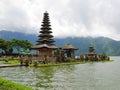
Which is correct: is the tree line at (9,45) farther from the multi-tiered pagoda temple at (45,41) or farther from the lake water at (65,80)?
the lake water at (65,80)

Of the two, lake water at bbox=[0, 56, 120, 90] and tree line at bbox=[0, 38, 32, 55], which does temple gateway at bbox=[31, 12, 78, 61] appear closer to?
tree line at bbox=[0, 38, 32, 55]

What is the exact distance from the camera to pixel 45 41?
86.4 m

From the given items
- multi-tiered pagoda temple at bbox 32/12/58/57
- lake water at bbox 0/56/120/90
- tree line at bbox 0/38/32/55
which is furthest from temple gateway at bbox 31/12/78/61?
lake water at bbox 0/56/120/90

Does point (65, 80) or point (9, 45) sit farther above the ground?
point (9, 45)

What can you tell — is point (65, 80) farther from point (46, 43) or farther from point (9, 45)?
point (9, 45)

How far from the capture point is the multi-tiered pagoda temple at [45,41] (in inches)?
3324

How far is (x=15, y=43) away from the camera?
129875 mm

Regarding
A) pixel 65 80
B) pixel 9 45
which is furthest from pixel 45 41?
pixel 65 80

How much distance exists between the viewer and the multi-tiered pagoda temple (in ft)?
277

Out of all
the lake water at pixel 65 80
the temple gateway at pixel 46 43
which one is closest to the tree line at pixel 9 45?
the temple gateway at pixel 46 43

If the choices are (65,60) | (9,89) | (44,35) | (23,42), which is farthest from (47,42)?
(9,89)

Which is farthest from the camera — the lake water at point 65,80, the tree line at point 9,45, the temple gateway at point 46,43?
the tree line at point 9,45

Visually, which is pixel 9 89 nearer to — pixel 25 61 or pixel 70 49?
pixel 25 61

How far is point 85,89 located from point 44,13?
226ft
